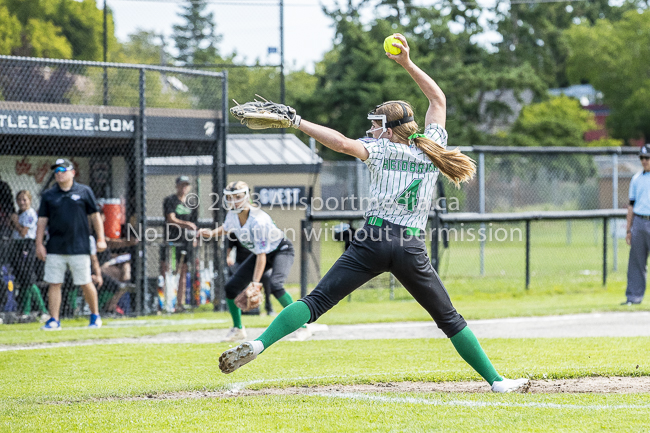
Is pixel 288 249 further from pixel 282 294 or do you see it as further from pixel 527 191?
pixel 527 191

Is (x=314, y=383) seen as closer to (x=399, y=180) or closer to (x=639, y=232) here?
(x=399, y=180)

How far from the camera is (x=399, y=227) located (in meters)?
4.84

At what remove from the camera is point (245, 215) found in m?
8.24

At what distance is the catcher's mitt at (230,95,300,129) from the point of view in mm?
4461

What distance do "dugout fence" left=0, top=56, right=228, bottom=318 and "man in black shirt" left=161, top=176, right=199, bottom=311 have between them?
1.32ft

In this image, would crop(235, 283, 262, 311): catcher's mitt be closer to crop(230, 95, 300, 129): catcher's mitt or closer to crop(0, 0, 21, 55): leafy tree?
crop(230, 95, 300, 129): catcher's mitt

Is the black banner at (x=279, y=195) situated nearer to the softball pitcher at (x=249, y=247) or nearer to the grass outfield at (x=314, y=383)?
the softball pitcher at (x=249, y=247)

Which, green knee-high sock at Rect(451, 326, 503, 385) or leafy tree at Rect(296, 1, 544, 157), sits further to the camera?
leafy tree at Rect(296, 1, 544, 157)

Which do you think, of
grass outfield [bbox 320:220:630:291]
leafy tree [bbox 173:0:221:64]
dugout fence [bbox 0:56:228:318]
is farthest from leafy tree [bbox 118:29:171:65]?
dugout fence [bbox 0:56:228:318]

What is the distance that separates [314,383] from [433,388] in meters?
0.86

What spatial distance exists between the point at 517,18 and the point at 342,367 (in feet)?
138

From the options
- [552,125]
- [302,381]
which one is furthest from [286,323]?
[552,125]

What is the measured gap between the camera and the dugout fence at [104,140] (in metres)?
10.5

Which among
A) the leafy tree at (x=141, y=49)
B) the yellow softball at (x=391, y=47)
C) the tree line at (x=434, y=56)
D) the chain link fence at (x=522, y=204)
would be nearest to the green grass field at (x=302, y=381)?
the yellow softball at (x=391, y=47)
